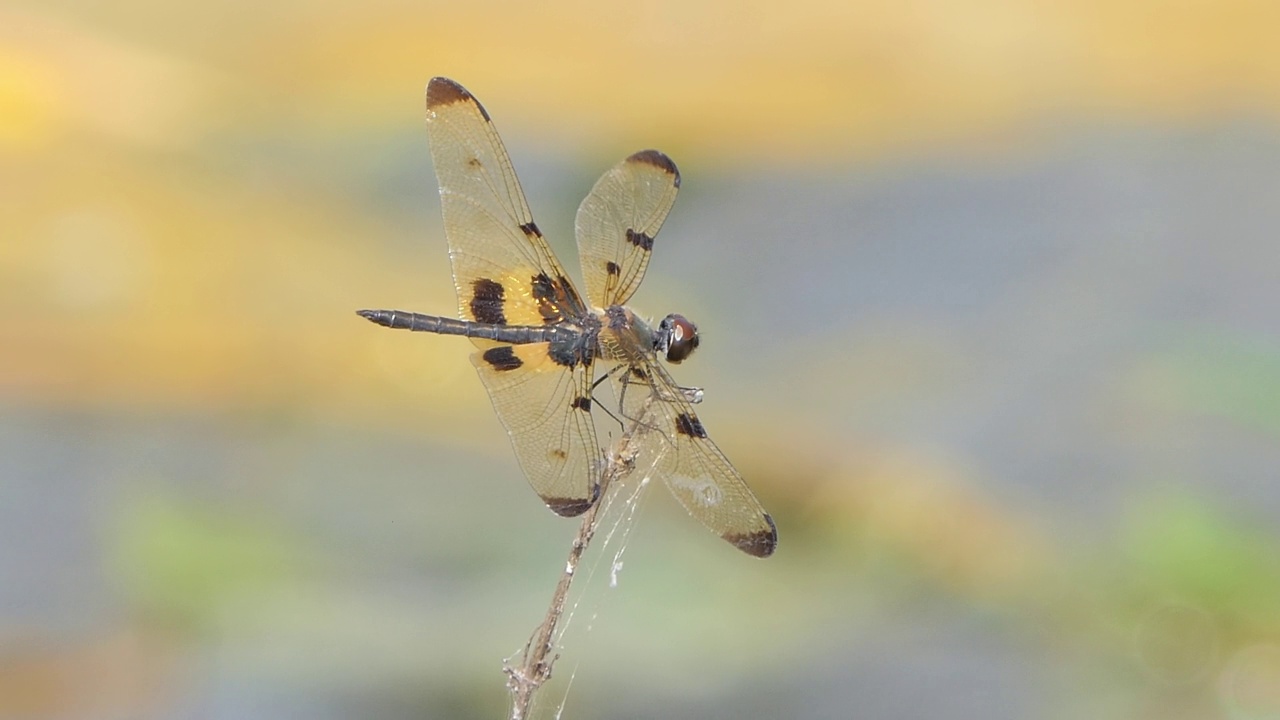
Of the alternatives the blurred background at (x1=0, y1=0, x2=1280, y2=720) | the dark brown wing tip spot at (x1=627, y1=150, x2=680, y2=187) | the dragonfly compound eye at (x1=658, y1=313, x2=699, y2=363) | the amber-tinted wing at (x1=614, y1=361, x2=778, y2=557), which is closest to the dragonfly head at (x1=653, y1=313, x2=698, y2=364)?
the dragonfly compound eye at (x1=658, y1=313, x2=699, y2=363)

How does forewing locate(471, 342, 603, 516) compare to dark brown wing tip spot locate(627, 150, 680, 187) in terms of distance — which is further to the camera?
dark brown wing tip spot locate(627, 150, 680, 187)

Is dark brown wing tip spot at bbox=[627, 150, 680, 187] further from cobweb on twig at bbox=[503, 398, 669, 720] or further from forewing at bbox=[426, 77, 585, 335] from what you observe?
cobweb on twig at bbox=[503, 398, 669, 720]

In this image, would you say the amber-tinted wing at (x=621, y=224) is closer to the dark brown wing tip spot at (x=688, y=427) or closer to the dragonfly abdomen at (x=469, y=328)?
the dragonfly abdomen at (x=469, y=328)

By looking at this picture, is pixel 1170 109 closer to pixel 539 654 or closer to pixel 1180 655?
pixel 1180 655

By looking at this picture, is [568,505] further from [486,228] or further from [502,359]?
[486,228]

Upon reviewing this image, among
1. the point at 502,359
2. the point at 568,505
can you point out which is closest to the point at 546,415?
the point at 502,359

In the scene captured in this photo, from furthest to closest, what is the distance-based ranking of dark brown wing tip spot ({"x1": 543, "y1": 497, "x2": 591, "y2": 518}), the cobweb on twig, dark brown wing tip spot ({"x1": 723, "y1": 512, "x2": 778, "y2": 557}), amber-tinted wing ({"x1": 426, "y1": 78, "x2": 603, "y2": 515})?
amber-tinted wing ({"x1": 426, "y1": 78, "x2": 603, "y2": 515}) → dark brown wing tip spot ({"x1": 723, "y1": 512, "x2": 778, "y2": 557}) → dark brown wing tip spot ({"x1": 543, "y1": 497, "x2": 591, "y2": 518}) → the cobweb on twig

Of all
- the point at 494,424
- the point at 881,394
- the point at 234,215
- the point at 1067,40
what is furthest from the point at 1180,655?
the point at 234,215
